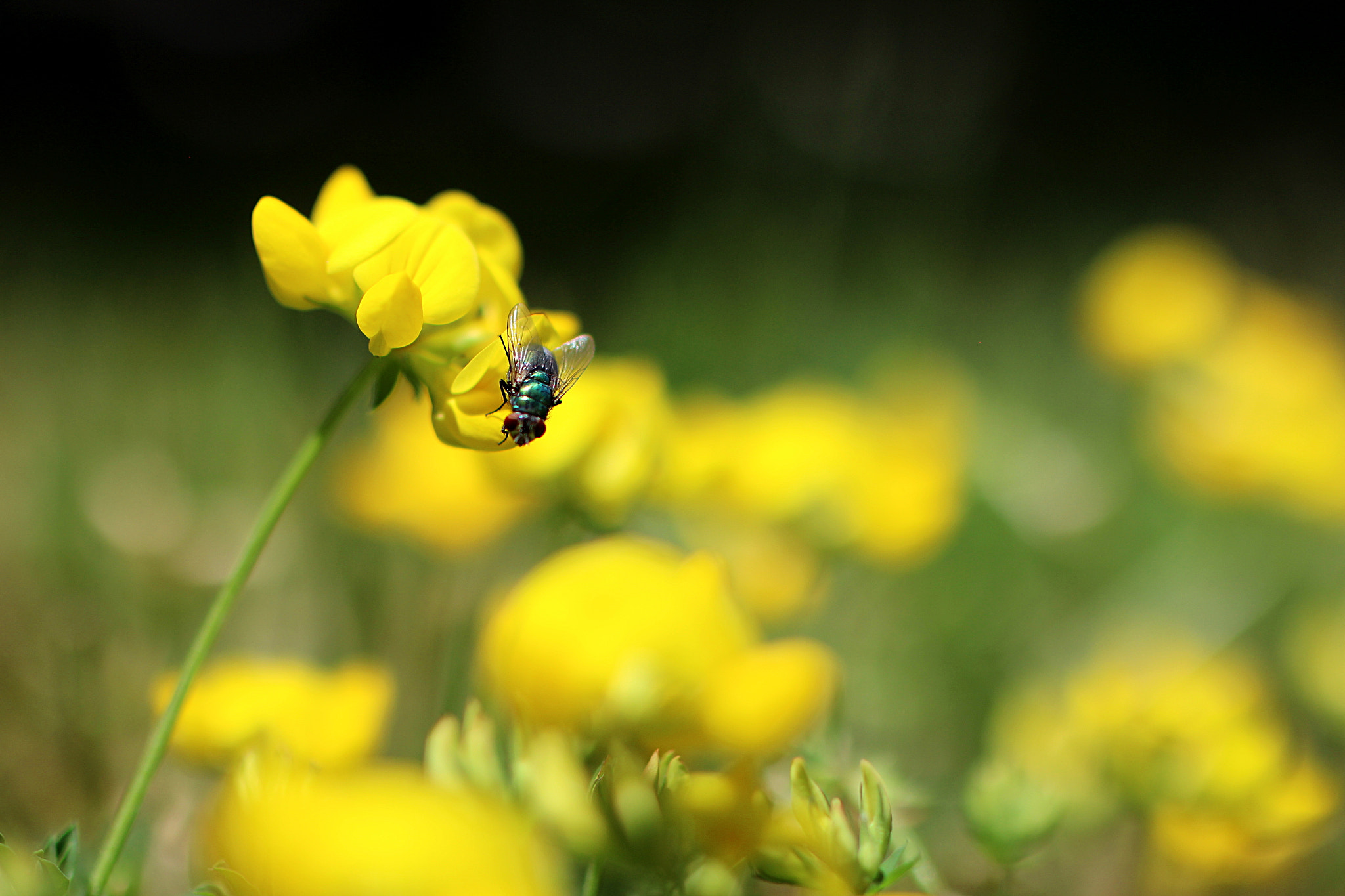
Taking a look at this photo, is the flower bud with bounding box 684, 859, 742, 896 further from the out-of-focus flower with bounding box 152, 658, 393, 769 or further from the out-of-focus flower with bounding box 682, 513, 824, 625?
the out-of-focus flower with bounding box 682, 513, 824, 625

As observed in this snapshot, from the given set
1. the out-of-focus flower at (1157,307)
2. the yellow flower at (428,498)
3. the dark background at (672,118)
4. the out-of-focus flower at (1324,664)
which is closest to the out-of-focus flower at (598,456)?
the yellow flower at (428,498)

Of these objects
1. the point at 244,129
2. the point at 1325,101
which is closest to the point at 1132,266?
the point at 244,129

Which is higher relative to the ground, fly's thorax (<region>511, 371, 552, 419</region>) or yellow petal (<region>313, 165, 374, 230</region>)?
yellow petal (<region>313, 165, 374, 230</region>)

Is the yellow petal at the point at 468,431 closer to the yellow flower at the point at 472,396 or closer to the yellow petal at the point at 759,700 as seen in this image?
the yellow flower at the point at 472,396

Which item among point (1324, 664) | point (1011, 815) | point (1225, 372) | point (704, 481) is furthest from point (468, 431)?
point (1225, 372)

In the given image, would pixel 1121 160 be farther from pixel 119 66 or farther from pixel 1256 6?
pixel 119 66

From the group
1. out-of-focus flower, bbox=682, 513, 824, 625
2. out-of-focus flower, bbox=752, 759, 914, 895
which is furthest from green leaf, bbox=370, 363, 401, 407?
out-of-focus flower, bbox=682, 513, 824, 625
